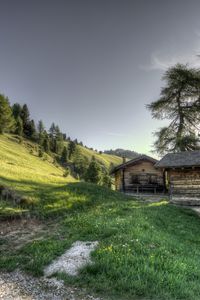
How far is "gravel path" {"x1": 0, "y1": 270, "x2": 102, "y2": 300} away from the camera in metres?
7.99

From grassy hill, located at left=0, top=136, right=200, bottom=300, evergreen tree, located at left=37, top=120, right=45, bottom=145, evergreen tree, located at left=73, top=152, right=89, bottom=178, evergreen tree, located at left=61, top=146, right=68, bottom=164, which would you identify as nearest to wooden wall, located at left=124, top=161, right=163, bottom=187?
grassy hill, located at left=0, top=136, right=200, bottom=300

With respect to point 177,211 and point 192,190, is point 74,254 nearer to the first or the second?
point 177,211

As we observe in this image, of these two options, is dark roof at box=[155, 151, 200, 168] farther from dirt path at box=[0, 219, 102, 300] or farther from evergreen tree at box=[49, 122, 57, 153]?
evergreen tree at box=[49, 122, 57, 153]

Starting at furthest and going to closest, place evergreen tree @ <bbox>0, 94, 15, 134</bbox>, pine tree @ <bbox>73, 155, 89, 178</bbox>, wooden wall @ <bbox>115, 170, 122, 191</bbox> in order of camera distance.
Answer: pine tree @ <bbox>73, 155, 89, 178</bbox> < evergreen tree @ <bbox>0, 94, 15, 134</bbox> < wooden wall @ <bbox>115, 170, 122, 191</bbox>

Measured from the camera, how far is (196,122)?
48.8 metres

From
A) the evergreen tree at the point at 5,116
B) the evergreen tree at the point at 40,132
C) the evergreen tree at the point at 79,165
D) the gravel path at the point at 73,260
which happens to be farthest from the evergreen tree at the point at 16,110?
the gravel path at the point at 73,260

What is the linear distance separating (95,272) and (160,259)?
8.29ft

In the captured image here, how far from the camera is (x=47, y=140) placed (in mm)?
107938

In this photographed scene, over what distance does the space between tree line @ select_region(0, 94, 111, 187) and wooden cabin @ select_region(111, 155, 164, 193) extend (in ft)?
97.6

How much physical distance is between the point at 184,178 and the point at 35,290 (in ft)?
81.5

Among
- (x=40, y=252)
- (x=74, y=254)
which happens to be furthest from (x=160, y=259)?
(x=40, y=252)

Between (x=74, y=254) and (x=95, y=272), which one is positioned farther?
(x=74, y=254)

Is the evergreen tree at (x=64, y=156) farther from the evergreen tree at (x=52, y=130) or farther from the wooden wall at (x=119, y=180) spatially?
the wooden wall at (x=119, y=180)

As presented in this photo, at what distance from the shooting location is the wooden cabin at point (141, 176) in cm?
4206
